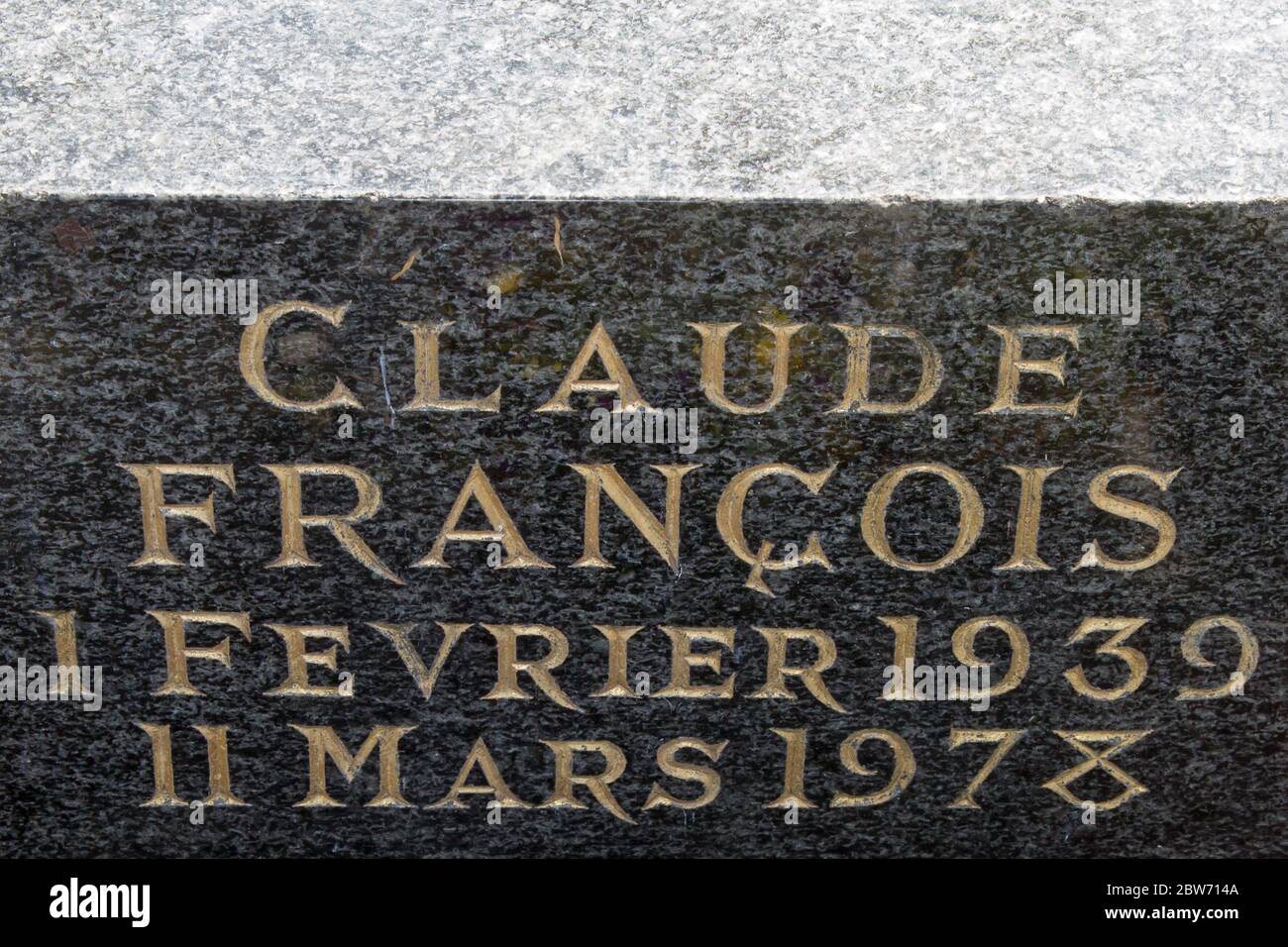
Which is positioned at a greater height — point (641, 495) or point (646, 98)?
point (646, 98)

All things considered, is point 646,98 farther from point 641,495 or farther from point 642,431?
point 641,495

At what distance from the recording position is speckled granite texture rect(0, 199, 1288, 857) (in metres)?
2.25

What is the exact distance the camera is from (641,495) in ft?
7.94

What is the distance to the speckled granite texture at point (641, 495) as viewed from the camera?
225 cm

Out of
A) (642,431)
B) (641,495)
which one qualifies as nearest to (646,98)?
(642,431)

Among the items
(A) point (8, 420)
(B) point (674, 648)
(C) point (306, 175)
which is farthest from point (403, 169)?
(B) point (674, 648)

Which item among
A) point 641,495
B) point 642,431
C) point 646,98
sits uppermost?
point 646,98

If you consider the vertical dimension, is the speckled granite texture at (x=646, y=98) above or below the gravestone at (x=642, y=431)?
above

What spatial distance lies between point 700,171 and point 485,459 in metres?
0.61

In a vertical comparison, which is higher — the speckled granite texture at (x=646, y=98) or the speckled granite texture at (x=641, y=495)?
the speckled granite texture at (x=646, y=98)

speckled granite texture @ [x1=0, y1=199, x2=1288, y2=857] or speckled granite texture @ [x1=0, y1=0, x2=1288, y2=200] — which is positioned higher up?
speckled granite texture @ [x1=0, y1=0, x2=1288, y2=200]

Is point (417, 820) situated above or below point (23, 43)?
Result: below

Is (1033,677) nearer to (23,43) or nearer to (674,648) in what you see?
(674,648)

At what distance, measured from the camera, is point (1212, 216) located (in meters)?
2.22
